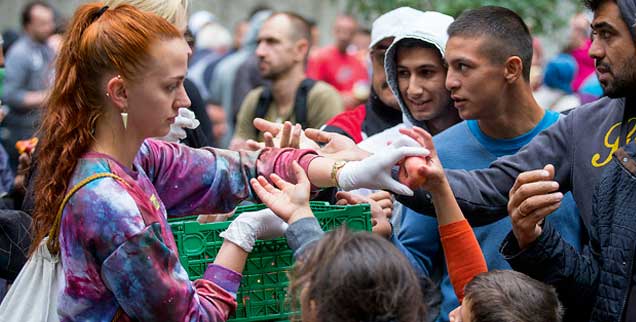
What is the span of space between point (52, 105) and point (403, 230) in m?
1.64

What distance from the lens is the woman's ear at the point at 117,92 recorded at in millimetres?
3197

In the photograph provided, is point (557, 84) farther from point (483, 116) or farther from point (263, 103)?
point (483, 116)

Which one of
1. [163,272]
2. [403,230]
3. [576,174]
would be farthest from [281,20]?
[163,272]

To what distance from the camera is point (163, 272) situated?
122 inches

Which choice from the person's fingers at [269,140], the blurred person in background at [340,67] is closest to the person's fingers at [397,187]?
the person's fingers at [269,140]

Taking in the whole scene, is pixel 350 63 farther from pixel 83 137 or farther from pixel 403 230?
pixel 83 137

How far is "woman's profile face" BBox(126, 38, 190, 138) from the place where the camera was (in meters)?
3.22

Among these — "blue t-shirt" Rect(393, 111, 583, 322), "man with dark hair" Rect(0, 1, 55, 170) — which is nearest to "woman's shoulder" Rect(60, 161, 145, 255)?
"blue t-shirt" Rect(393, 111, 583, 322)

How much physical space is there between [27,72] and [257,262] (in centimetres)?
887

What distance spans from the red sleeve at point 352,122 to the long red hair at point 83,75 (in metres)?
2.21

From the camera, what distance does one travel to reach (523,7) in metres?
11.4

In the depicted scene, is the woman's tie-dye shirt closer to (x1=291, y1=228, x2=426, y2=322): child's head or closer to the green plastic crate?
the green plastic crate

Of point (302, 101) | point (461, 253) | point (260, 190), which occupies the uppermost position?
point (260, 190)

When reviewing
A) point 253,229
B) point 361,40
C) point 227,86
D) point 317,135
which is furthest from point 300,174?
point 361,40
